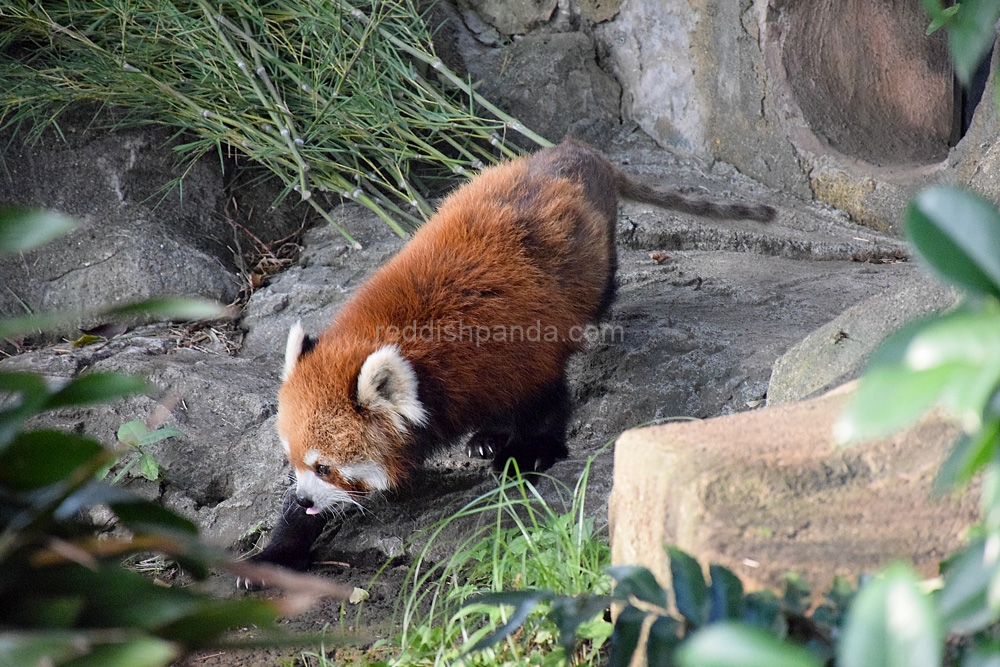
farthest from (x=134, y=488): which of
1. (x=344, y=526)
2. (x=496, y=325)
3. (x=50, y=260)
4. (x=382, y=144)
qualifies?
(x=382, y=144)

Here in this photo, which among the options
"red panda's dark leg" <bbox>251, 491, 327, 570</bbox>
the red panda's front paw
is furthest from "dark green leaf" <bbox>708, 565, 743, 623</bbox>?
the red panda's front paw

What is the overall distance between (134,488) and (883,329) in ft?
7.83

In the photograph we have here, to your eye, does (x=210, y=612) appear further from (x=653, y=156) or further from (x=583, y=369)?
(x=653, y=156)

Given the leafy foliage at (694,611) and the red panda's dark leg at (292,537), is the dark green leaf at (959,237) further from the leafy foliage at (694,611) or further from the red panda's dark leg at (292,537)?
the red panda's dark leg at (292,537)

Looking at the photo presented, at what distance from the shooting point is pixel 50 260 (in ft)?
12.9

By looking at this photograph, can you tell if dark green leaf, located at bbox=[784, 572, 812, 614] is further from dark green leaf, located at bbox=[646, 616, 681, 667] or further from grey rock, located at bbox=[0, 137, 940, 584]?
grey rock, located at bbox=[0, 137, 940, 584]

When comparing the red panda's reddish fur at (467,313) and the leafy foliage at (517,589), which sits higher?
the red panda's reddish fur at (467,313)

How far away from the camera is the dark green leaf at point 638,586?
1072 millimetres

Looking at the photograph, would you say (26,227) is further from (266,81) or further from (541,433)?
(266,81)

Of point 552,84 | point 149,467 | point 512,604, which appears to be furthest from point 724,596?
point 552,84

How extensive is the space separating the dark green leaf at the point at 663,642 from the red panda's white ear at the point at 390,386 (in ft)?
4.68

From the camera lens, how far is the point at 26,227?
73 cm

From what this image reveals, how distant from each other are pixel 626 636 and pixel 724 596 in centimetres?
14

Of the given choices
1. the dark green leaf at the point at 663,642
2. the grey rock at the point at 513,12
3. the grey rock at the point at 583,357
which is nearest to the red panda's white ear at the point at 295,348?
the grey rock at the point at 583,357
